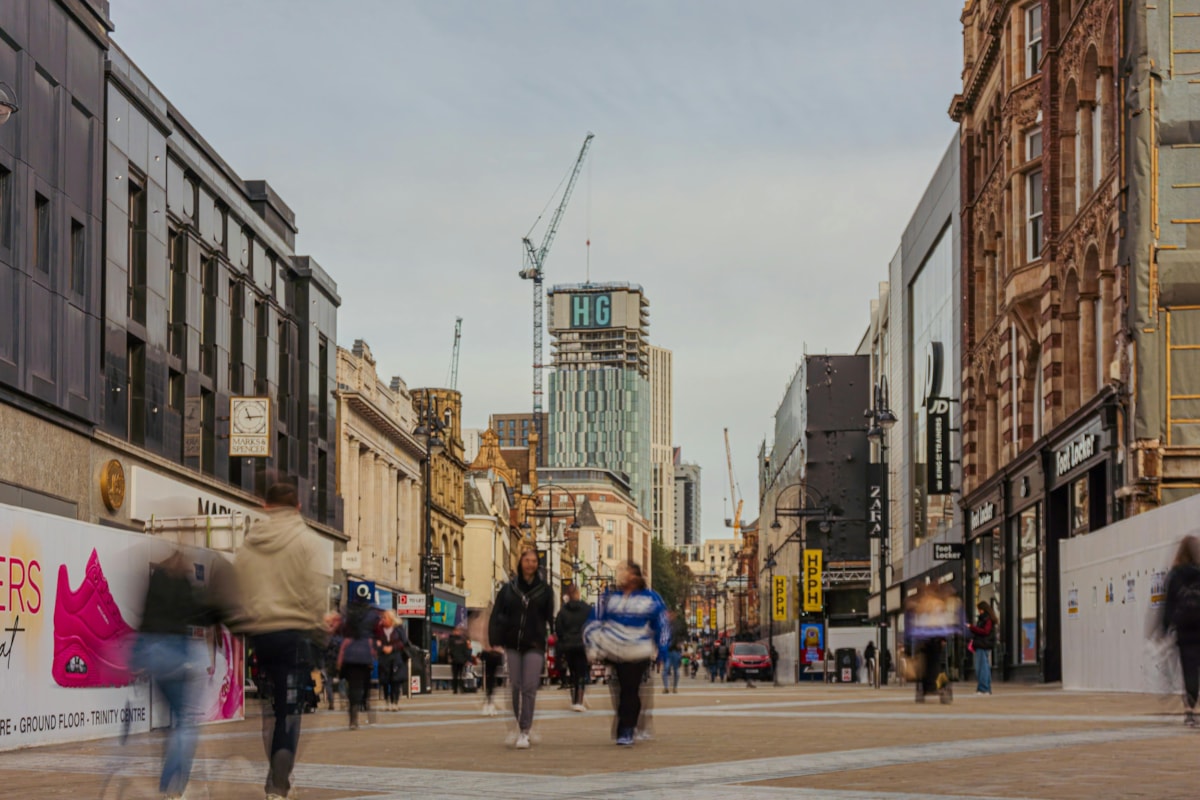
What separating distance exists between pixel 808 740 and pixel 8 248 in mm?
16937

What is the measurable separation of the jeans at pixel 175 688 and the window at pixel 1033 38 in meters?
39.0

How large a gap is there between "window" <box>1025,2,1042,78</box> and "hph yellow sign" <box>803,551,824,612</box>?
39.4m

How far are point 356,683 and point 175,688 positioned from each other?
1434 cm

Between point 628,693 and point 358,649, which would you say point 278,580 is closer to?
point 628,693

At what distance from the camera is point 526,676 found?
16.2 m

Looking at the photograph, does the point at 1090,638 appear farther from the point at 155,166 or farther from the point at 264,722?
the point at 264,722

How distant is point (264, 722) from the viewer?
10.2 metres

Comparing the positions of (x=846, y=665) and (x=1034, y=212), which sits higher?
(x=1034, y=212)

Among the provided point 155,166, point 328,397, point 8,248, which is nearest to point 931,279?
point 328,397

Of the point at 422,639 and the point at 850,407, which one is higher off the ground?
the point at 850,407

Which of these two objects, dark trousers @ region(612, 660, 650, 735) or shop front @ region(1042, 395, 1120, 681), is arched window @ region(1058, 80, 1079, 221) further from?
dark trousers @ region(612, 660, 650, 735)

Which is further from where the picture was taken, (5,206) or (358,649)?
(5,206)

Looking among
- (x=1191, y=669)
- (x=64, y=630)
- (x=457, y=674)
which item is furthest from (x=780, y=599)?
(x=64, y=630)

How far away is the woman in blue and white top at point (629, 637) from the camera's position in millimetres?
16172
